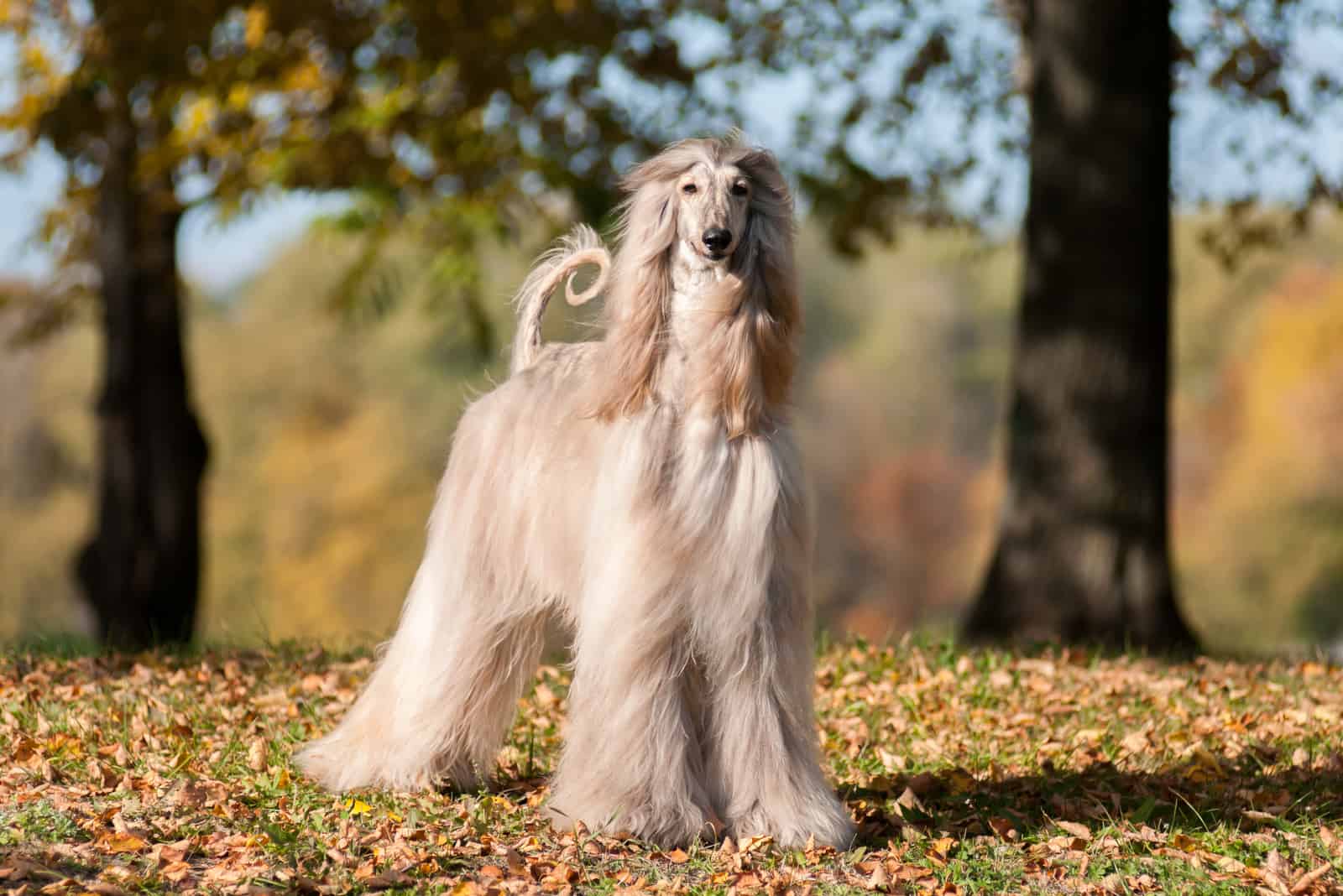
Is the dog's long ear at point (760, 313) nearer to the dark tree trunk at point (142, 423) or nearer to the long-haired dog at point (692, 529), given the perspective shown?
the long-haired dog at point (692, 529)

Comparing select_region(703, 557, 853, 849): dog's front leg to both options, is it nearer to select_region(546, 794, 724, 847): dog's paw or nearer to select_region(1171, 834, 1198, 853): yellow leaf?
select_region(546, 794, 724, 847): dog's paw

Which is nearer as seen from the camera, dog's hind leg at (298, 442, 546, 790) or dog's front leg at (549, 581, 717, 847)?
dog's front leg at (549, 581, 717, 847)

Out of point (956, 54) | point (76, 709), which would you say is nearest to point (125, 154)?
point (956, 54)

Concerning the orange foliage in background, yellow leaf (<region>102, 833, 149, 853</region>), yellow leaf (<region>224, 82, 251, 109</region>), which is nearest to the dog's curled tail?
yellow leaf (<region>102, 833, 149, 853</region>)

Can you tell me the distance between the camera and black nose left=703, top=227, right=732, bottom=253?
4289 mm

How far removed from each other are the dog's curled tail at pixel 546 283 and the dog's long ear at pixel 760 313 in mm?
724

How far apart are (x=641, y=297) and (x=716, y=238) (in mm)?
292

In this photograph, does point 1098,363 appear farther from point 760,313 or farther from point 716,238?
point 716,238

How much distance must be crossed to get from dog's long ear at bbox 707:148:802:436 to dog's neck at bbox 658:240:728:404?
79mm

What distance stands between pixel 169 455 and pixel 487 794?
752 centimetres

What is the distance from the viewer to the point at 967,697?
21.8ft

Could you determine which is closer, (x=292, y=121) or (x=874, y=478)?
(x=292, y=121)

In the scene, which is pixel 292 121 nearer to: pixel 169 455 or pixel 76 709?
pixel 169 455

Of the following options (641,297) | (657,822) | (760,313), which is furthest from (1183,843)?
(641,297)
